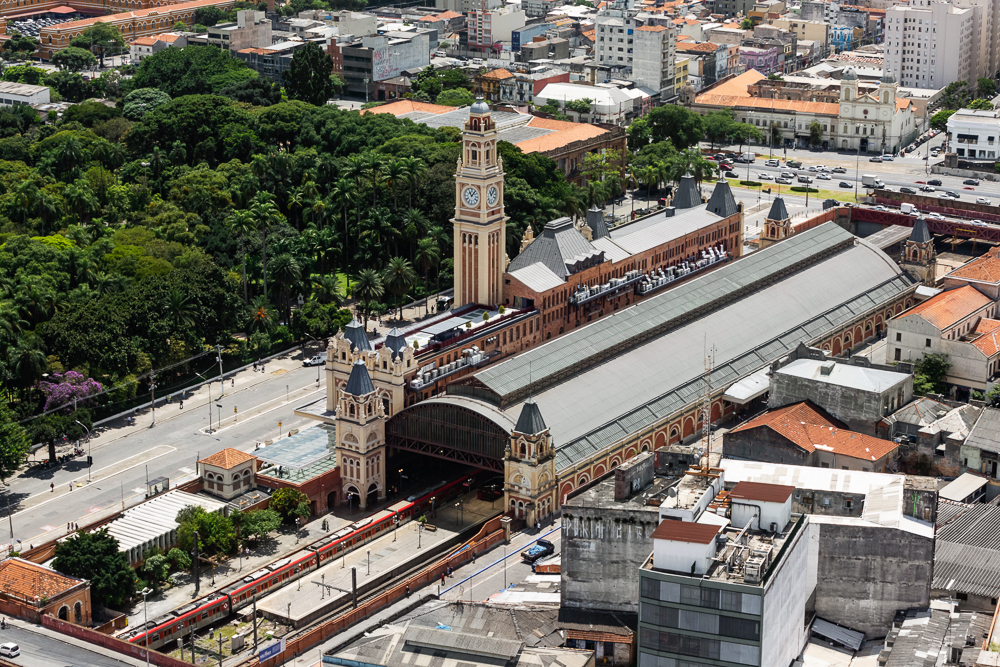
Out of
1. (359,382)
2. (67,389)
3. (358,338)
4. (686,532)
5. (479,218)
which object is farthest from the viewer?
(479,218)

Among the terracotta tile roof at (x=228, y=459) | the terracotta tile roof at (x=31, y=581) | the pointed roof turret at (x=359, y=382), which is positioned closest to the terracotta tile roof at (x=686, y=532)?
the pointed roof turret at (x=359, y=382)

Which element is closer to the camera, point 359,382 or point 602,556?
point 602,556

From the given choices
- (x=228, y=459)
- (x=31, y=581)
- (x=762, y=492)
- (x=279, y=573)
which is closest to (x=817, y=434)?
(x=762, y=492)

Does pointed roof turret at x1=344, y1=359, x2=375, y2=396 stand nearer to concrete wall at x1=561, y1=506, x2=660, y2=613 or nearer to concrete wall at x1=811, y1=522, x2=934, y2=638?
concrete wall at x1=561, y1=506, x2=660, y2=613

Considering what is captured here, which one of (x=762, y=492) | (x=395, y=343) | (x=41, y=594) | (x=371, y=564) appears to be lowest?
(x=371, y=564)

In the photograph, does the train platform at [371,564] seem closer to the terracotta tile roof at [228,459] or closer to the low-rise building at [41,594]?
the terracotta tile roof at [228,459]

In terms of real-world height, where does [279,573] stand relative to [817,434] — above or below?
below

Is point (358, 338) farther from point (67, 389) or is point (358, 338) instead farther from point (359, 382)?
point (67, 389)
